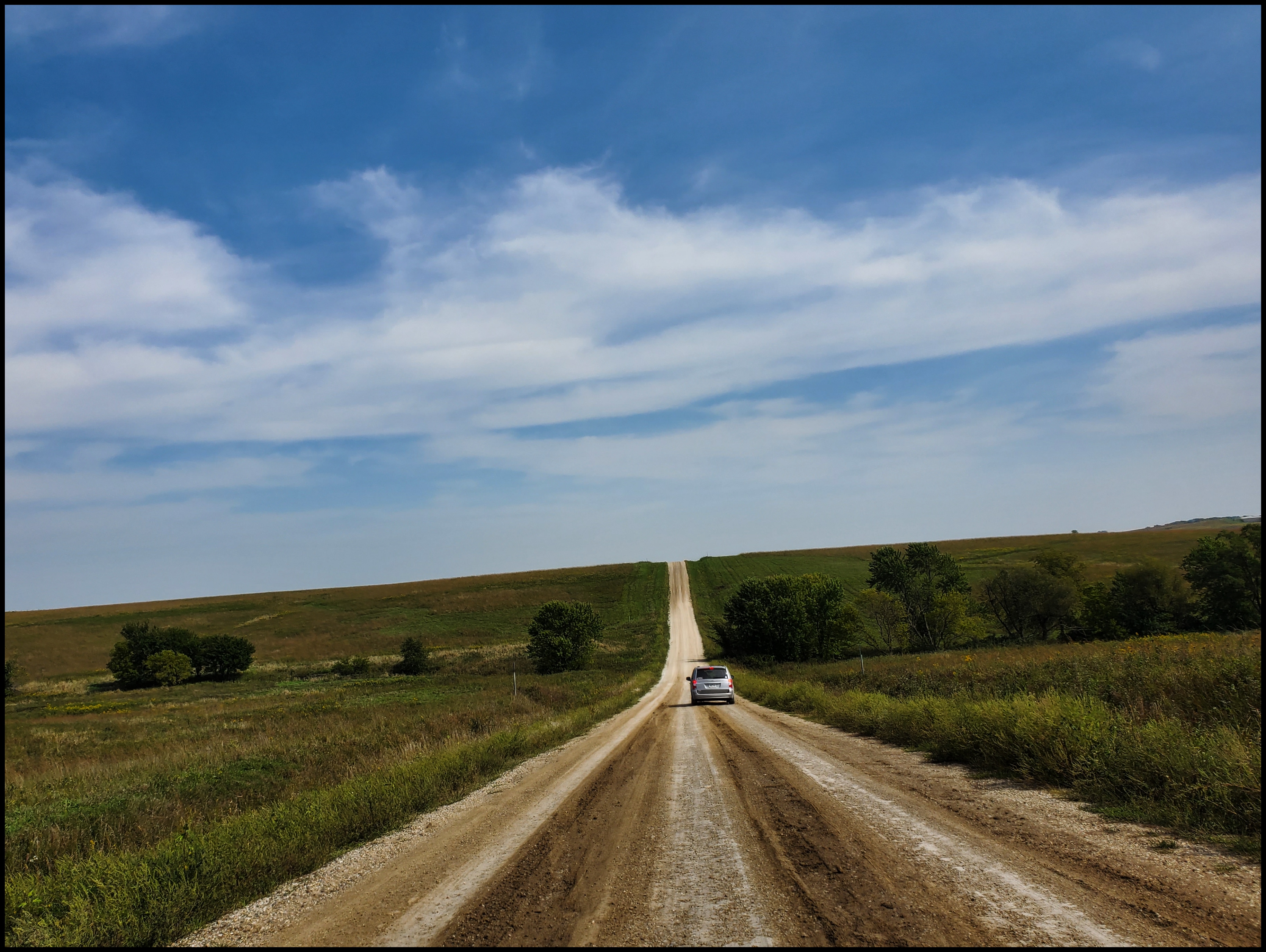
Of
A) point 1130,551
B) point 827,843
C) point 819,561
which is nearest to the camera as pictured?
point 827,843

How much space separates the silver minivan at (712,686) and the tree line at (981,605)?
3602 cm

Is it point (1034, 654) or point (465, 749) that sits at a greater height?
point (465, 749)

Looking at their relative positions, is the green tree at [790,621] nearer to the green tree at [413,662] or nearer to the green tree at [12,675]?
the green tree at [413,662]

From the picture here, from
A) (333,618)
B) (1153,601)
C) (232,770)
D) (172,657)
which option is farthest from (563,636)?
(333,618)

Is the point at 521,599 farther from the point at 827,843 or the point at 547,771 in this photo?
the point at 827,843

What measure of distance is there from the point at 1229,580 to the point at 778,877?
66900 millimetres

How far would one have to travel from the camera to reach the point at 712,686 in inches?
1133

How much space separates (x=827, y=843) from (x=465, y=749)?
10587 mm

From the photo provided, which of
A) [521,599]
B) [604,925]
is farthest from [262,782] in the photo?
[521,599]

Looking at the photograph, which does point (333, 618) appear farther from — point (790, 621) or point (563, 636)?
point (790, 621)

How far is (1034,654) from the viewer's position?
1378 inches

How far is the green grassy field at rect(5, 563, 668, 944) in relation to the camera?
701 cm

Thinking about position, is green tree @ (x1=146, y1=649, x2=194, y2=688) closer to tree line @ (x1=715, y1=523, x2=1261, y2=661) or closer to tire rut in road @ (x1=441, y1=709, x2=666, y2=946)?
tree line @ (x1=715, y1=523, x2=1261, y2=661)

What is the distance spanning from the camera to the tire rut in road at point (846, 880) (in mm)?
4574
